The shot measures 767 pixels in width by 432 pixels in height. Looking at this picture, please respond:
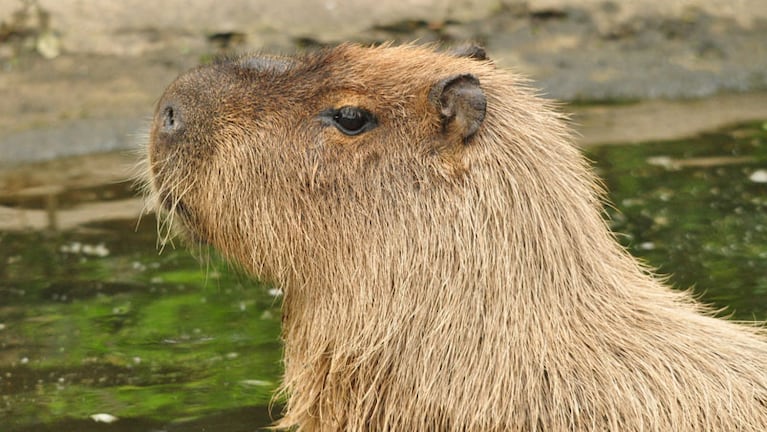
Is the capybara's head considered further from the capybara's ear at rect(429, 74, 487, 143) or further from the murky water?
the murky water

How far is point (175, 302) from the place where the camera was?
579 cm

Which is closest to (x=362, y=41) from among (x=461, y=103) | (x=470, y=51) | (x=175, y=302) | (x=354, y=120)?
(x=175, y=302)

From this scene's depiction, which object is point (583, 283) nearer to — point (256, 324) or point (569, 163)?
point (569, 163)

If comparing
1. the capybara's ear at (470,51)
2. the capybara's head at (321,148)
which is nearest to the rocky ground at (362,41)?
the capybara's head at (321,148)

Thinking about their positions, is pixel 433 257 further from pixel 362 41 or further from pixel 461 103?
pixel 362 41

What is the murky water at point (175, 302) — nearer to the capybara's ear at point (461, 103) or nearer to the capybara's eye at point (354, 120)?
the capybara's eye at point (354, 120)

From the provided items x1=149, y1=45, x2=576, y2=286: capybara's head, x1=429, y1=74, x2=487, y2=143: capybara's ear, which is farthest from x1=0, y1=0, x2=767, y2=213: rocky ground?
x1=429, y1=74, x2=487, y2=143: capybara's ear

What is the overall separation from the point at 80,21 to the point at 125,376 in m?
4.18

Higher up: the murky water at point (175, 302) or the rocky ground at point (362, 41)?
the rocky ground at point (362, 41)

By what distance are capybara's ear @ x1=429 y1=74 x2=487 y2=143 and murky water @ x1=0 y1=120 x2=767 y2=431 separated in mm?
1286

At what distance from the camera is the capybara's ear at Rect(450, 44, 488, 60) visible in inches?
146

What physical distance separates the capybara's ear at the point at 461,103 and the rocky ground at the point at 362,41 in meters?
4.66

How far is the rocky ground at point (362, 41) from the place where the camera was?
8.23m

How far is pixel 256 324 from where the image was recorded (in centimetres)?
560
